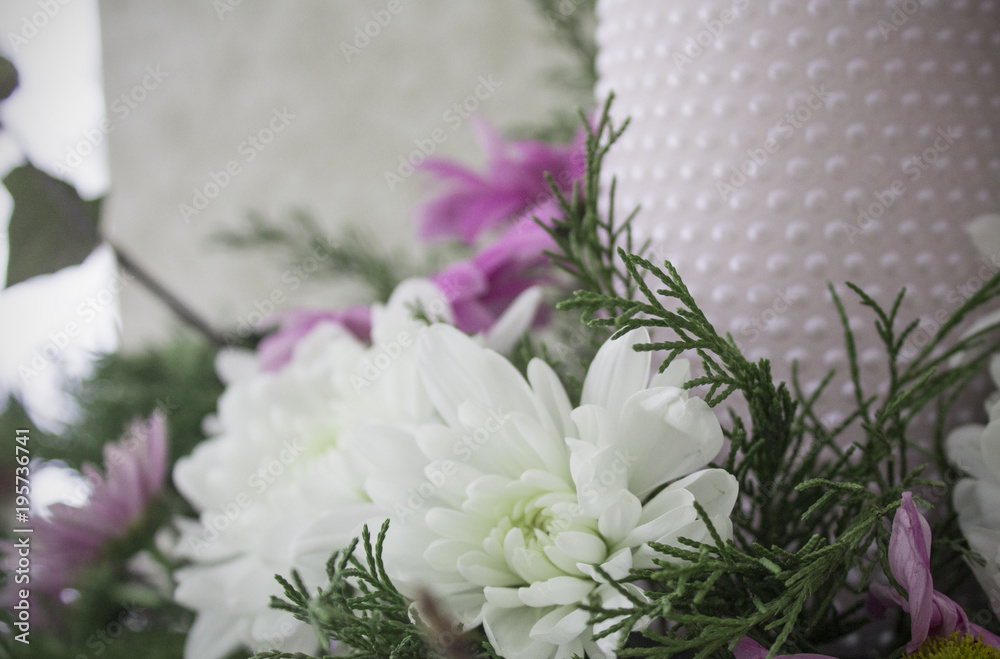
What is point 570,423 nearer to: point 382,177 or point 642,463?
point 642,463

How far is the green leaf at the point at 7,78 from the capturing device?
29 cm

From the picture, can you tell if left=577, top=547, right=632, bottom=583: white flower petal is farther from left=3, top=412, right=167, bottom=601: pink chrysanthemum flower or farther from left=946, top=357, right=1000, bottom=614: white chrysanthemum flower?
left=3, top=412, right=167, bottom=601: pink chrysanthemum flower

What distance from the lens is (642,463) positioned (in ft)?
0.59

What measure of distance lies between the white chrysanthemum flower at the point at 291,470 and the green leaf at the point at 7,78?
0.50 feet

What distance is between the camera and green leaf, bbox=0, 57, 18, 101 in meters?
0.29

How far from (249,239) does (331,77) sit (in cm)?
46

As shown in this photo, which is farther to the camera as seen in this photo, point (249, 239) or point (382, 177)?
point (382, 177)

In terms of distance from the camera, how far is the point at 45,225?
33 cm

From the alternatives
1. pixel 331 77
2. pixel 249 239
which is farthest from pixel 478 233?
pixel 331 77

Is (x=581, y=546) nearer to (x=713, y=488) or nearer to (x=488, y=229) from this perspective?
(x=713, y=488)

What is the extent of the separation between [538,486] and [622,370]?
0.12 feet

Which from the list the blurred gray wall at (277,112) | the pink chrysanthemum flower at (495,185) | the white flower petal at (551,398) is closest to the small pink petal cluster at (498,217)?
the pink chrysanthemum flower at (495,185)

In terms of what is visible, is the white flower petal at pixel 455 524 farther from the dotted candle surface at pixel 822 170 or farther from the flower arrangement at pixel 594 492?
the dotted candle surface at pixel 822 170

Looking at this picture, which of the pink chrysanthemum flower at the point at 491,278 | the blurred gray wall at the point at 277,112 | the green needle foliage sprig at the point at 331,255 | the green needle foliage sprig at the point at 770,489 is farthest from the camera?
the blurred gray wall at the point at 277,112
